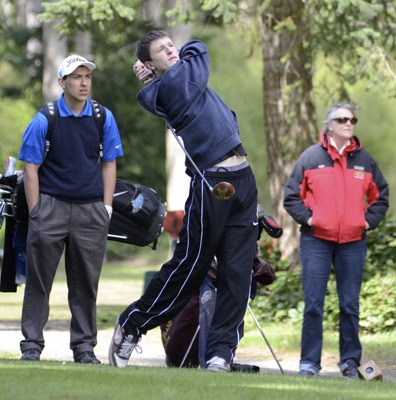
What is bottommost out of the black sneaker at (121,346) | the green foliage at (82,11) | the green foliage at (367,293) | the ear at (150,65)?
the green foliage at (367,293)

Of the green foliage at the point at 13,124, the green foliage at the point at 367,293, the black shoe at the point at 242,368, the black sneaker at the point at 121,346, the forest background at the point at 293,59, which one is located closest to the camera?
the black sneaker at the point at 121,346

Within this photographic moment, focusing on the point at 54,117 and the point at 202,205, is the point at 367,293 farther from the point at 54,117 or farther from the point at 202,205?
the point at 202,205

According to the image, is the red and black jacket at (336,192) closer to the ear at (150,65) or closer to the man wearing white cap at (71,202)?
the man wearing white cap at (71,202)

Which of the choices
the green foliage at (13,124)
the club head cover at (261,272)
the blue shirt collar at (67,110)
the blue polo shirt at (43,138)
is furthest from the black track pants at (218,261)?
the green foliage at (13,124)

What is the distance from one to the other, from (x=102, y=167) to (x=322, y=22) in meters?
4.66

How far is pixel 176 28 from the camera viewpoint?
28.6 meters

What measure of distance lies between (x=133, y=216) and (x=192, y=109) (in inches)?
79.3

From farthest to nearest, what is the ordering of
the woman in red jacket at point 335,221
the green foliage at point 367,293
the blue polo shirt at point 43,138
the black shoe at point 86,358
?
the green foliage at point 367,293, the woman in red jacket at point 335,221, the black shoe at point 86,358, the blue polo shirt at point 43,138

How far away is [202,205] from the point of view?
888 centimetres

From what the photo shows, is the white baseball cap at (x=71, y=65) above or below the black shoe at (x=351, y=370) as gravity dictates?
above

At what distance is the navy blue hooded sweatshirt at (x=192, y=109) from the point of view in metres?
8.89

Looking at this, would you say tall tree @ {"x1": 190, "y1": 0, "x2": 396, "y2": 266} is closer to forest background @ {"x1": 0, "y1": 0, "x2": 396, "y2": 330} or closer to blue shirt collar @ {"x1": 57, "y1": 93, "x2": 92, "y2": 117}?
forest background @ {"x1": 0, "y1": 0, "x2": 396, "y2": 330}

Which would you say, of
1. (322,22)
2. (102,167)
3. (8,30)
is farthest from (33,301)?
(8,30)

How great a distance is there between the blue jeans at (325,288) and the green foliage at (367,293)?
326 cm
